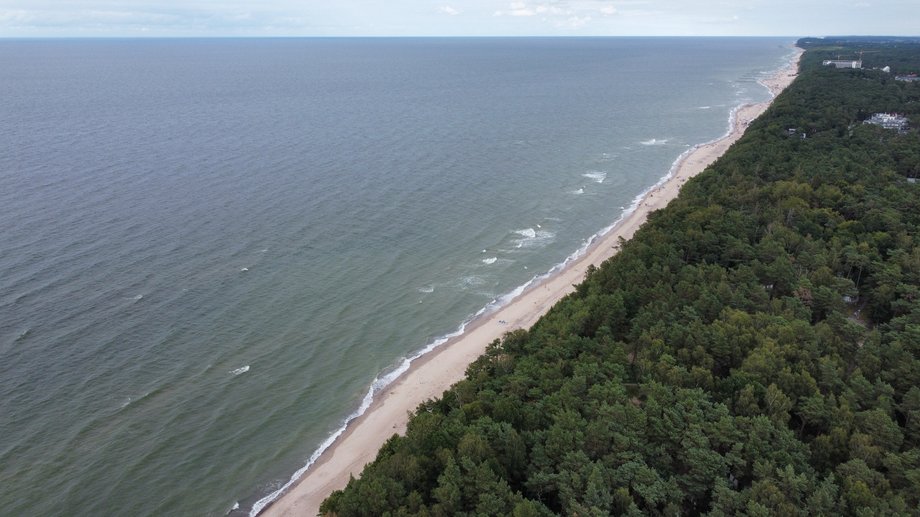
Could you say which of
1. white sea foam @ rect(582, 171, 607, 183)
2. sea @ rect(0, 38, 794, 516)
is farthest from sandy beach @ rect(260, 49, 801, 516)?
white sea foam @ rect(582, 171, 607, 183)

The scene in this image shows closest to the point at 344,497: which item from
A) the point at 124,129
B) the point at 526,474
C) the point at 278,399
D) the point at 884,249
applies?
the point at 526,474

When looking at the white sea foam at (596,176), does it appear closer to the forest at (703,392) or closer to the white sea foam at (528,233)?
the white sea foam at (528,233)

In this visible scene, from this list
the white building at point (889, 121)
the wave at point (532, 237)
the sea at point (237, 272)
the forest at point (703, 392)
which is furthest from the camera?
the white building at point (889, 121)

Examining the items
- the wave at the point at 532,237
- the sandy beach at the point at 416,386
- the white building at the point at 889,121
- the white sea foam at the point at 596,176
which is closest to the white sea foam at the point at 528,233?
the wave at the point at 532,237

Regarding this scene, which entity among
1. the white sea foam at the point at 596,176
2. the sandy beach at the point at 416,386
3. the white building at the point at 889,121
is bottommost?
the sandy beach at the point at 416,386

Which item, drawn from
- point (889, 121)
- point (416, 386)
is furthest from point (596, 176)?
point (416, 386)

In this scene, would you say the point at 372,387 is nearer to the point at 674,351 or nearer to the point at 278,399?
the point at 278,399
